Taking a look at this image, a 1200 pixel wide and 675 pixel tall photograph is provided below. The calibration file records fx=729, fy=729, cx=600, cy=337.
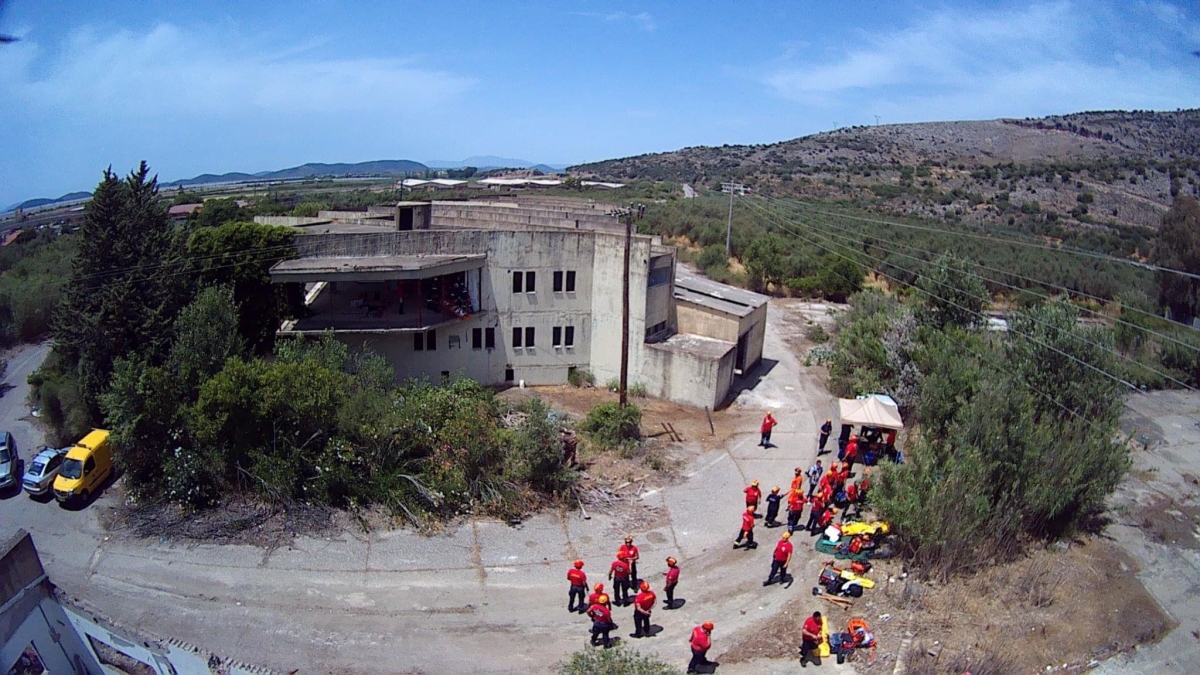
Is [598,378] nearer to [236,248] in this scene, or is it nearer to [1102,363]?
[236,248]

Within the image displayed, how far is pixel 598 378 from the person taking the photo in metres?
30.7

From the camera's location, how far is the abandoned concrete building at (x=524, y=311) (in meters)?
27.8

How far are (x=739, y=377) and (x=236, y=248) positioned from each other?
2086 centimetres

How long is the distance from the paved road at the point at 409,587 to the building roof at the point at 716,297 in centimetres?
1090

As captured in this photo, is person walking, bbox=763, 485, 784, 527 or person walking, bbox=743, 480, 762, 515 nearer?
person walking, bbox=743, 480, 762, 515

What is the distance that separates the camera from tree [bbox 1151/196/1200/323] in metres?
42.1

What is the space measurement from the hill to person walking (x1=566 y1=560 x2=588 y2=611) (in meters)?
65.1

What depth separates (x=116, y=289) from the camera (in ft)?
82.3

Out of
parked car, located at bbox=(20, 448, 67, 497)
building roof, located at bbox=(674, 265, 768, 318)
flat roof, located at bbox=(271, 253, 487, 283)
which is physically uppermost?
flat roof, located at bbox=(271, 253, 487, 283)

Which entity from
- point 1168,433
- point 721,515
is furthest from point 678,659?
point 1168,433

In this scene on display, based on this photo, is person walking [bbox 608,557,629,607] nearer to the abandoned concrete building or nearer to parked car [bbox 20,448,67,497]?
the abandoned concrete building

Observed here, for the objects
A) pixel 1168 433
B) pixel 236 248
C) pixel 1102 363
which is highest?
pixel 236 248

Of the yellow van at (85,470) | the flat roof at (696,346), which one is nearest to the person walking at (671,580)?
the flat roof at (696,346)

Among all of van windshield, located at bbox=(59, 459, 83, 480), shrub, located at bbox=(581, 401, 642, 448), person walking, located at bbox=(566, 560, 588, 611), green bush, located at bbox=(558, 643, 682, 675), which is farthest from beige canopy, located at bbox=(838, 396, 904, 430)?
van windshield, located at bbox=(59, 459, 83, 480)
